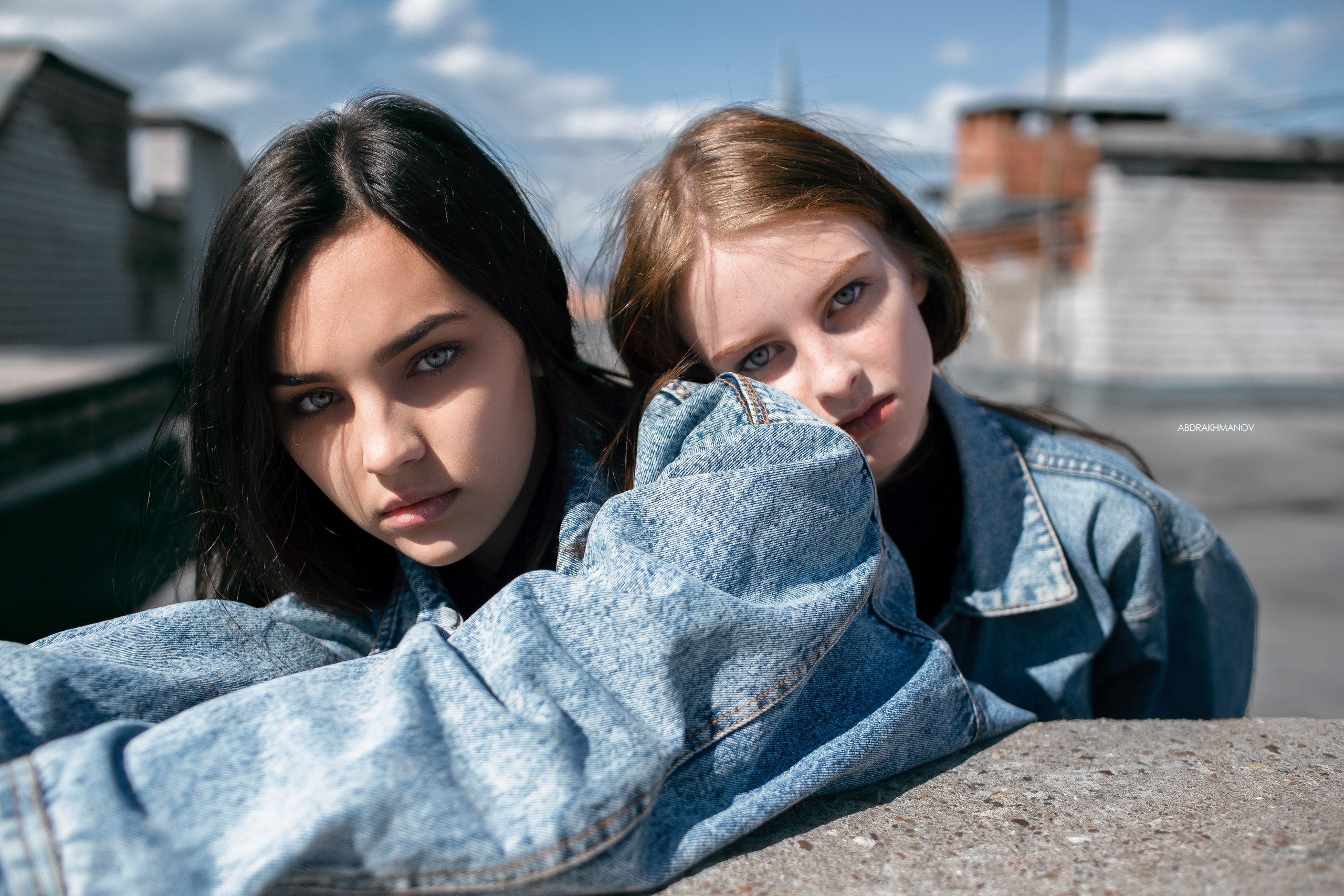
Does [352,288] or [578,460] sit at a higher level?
[352,288]

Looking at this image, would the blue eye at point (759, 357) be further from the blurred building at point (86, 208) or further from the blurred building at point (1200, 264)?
the blurred building at point (1200, 264)

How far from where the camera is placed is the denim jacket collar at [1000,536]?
1702 mm

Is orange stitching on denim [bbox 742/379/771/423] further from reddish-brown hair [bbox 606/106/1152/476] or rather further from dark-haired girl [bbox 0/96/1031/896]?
reddish-brown hair [bbox 606/106/1152/476]

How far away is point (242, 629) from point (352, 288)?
527 mm

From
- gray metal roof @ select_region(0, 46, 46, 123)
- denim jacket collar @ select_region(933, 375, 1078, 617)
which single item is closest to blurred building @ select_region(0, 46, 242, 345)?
gray metal roof @ select_region(0, 46, 46, 123)

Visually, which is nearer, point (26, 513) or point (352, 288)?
point (352, 288)

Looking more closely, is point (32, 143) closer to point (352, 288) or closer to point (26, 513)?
point (26, 513)

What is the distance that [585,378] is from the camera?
1739 mm

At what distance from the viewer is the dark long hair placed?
1.41m

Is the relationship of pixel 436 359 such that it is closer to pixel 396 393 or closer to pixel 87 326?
pixel 396 393

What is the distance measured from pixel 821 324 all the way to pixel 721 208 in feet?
0.93

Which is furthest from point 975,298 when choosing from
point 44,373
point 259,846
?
point 44,373

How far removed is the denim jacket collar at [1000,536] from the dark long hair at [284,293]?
2.24ft

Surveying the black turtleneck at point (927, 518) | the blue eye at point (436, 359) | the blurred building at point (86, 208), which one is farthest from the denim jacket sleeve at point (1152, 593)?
the blurred building at point (86, 208)
